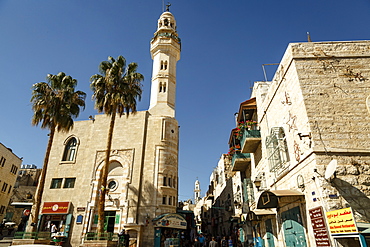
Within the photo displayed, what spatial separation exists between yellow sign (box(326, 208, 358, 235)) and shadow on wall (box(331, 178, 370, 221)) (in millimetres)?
802

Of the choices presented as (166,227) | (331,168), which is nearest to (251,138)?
(331,168)

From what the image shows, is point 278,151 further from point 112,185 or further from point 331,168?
point 112,185

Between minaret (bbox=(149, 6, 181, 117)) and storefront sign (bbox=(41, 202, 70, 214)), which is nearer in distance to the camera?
storefront sign (bbox=(41, 202, 70, 214))

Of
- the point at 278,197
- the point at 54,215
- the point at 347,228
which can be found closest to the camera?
the point at 347,228

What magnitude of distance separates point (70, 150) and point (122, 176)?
695 cm

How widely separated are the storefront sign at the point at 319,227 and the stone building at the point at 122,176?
13484 millimetres

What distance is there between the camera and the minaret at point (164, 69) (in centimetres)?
2634

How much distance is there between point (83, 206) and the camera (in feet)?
70.0

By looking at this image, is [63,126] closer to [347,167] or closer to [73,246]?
[73,246]

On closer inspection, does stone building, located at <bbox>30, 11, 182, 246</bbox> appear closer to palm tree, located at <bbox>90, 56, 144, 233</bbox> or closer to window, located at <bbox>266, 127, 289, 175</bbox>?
palm tree, located at <bbox>90, 56, 144, 233</bbox>

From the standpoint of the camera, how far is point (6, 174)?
2984 centimetres

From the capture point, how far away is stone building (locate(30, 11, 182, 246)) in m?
20.3

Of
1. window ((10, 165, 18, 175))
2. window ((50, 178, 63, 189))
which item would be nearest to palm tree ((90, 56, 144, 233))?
window ((50, 178, 63, 189))

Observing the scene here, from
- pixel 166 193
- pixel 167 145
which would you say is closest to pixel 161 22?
pixel 167 145
